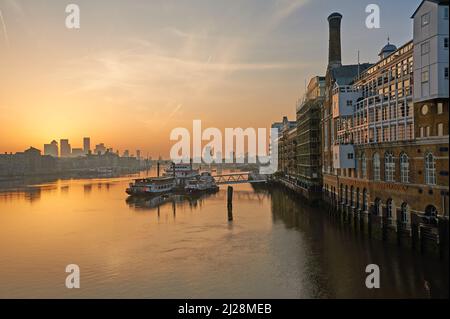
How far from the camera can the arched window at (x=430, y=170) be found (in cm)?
3288

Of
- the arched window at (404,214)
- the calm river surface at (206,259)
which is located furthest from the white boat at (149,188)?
the arched window at (404,214)

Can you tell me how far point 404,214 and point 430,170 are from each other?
6.17m

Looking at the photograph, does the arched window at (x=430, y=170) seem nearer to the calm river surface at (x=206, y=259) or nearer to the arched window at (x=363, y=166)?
the calm river surface at (x=206, y=259)

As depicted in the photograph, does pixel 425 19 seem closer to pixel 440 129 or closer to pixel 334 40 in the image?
pixel 440 129

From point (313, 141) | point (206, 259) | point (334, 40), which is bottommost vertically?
point (206, 259)

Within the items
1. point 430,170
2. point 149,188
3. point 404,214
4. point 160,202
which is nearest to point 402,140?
point 430,170

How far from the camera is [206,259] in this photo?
3644 cm

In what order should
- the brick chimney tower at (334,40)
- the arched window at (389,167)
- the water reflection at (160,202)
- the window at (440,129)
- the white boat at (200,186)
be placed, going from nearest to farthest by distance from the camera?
the window at (440,129) < the arched window at (389,167) < the brick chimney tower at (334,40) < the water reflection at (160,202) < the white boat at (200,186)

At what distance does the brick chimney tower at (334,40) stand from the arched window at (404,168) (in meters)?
42.0

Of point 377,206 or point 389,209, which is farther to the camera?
point 377,206

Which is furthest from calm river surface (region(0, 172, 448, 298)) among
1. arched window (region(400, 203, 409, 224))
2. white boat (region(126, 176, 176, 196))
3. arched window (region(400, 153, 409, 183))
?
white boat (region(126, 176, 176, 196))
